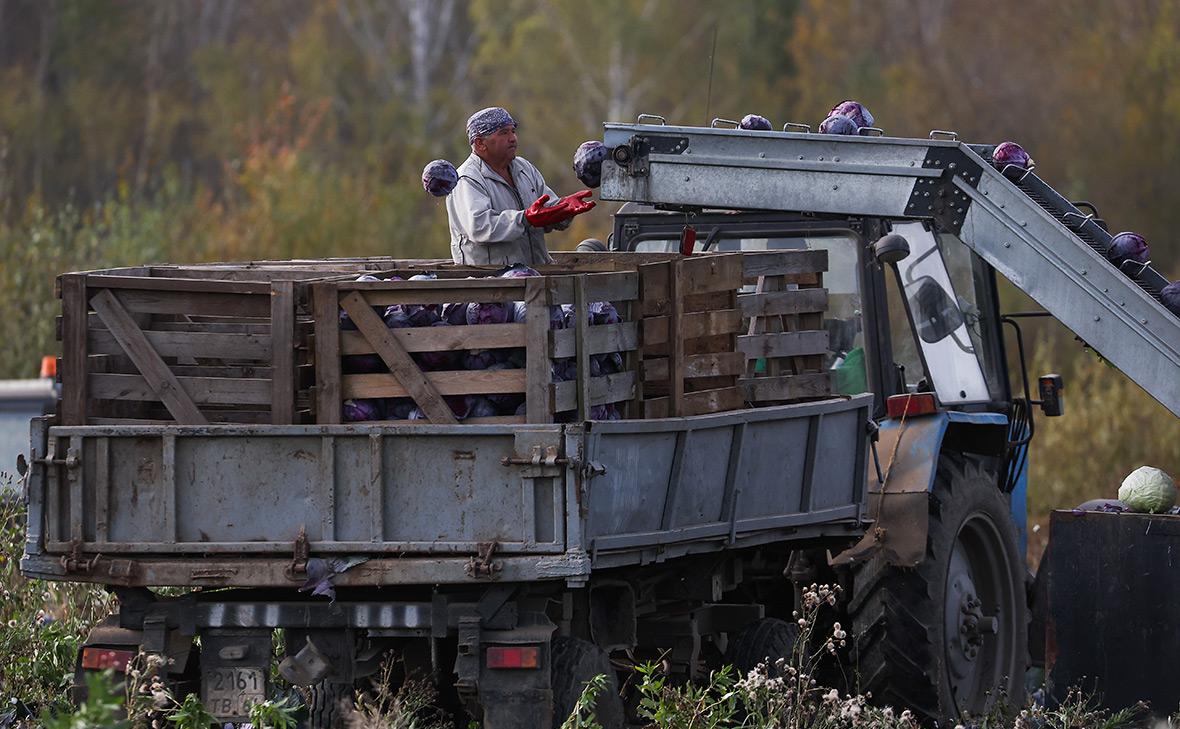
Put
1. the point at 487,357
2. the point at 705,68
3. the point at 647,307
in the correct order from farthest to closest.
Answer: the point at 705,68, the point at 647,307, the point at 487,357

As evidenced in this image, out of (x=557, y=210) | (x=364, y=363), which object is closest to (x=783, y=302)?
(x=557, y=210)

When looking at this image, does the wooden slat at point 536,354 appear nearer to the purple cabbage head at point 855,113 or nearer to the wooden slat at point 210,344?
the wooden slat at point 210,344

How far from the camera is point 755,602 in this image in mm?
9766

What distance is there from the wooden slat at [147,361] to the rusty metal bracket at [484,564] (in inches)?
46.6

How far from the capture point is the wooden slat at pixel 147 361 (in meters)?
7.40

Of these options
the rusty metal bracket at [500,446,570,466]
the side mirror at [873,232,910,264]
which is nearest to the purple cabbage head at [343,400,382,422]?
the rusty metal bracket at [500,446,570,466]

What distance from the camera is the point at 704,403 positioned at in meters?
8.08

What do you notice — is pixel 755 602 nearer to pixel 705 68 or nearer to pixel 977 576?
pixel 977 576

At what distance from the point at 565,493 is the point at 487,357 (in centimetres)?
70

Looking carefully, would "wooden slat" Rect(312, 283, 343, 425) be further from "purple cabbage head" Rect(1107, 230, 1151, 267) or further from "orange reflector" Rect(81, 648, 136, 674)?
"purple cabbage head" Rect(1107, 230, 1151, 267)

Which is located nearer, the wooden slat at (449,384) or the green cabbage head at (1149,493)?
the wooden slat at (449,384)

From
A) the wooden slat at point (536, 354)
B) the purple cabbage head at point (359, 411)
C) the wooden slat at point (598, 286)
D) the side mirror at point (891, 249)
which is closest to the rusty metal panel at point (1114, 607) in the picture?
the side mirror at point (891, 249)

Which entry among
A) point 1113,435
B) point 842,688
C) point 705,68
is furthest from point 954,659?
point 705,68

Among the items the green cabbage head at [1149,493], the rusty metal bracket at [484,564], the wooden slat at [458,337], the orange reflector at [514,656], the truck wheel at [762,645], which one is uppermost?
the wooden slat at [458,337]
